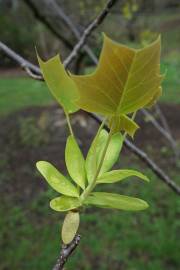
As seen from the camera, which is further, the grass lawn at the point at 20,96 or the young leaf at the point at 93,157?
the grass lawn at the point at 20,96

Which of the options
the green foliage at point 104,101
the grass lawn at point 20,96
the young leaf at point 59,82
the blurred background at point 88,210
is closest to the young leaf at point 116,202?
the green foliage at point 104,101

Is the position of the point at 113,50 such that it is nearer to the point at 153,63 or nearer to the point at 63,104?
the point at 153,63

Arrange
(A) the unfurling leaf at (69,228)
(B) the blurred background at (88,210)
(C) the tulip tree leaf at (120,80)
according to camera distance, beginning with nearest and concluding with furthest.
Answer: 1. (C) the tulip tree leaf at (120,80)
2. (A) the unfurling leaf at (69,228)
3. (B) the blurred background at (88,210)

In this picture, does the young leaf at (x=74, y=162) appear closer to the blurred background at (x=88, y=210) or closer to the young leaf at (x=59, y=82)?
the young leaf at (x=59, y=82)

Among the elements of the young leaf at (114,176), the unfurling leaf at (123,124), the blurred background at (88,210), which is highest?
the unfurling leaf at (123,124)

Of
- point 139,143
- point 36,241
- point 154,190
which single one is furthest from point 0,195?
point 139,143

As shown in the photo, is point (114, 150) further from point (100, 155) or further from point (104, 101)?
point (104, 101)

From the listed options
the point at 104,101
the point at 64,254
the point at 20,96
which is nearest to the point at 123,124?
the point at 104,101
